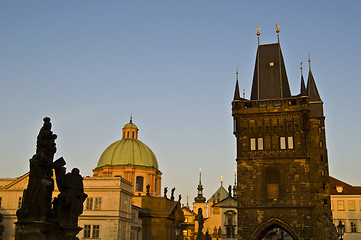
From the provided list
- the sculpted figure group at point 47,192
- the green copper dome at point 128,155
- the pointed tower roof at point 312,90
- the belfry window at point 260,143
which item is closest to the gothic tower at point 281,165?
the belfry window at point 260,143

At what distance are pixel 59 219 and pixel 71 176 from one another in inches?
50.3

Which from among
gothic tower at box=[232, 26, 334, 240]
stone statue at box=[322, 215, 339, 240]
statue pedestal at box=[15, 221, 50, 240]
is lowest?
statue pedestal at box=[15, 221, 50, 240]

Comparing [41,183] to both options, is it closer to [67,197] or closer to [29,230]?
[29,230]

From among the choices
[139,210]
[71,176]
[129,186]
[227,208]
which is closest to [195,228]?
[227,208]

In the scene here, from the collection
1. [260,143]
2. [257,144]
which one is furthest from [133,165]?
[260,143]

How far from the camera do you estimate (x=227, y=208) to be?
8375 cm

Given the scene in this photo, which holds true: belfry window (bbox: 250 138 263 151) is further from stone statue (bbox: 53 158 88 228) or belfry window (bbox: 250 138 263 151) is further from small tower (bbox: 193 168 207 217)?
small tower (bbox: 193 168 207 217)

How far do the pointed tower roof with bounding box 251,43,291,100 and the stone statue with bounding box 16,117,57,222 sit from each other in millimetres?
38922

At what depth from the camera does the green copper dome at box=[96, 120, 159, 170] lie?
226ft

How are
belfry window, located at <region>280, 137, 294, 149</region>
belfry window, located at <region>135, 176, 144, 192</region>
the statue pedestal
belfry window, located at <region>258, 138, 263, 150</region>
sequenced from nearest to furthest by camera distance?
the statue pedestal < belfry window, located at <region>280, 137, 294, 149</region> < belfry window, located at <region>258, 138, 263, 150</region> < belfry window, located at <region>135, 176, 144, 192</region>

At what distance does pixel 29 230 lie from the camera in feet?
37.8

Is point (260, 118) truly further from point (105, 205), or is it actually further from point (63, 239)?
point (63, 239)

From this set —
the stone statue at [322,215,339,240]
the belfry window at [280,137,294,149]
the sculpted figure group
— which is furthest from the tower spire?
the sculpted figure group

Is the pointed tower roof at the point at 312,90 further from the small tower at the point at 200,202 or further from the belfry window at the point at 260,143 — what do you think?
the small tower at the point at 200,202
